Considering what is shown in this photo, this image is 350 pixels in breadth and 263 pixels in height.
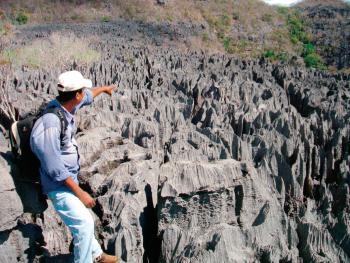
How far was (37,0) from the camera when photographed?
26.6 metres

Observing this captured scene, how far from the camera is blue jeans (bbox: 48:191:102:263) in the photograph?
222 cm

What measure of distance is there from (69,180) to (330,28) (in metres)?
25.3

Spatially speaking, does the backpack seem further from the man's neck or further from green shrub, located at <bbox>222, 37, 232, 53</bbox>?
green shrub, located at <bbox>222, 37, 232, 53</bbox>

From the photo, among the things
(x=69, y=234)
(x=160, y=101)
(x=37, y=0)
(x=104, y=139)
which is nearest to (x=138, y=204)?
(x=69, y=234)

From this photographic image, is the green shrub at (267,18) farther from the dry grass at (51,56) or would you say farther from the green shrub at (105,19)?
the dry grass at (51,56)

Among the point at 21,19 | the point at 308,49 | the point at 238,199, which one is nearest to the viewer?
the point at 238,199

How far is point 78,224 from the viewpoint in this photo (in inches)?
88.7

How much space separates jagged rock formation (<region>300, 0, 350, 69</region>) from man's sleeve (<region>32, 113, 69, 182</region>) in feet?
59.1

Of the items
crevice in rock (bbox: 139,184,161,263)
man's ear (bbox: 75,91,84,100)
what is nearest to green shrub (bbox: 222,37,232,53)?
crevice in rock (bbox: 139,184,161,263)

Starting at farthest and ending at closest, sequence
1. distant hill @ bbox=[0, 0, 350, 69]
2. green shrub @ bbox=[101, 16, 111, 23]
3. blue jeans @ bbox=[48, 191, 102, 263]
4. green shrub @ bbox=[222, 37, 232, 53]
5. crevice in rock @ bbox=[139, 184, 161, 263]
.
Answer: green shrub @ bbox=[101, 16, 111, 23] → green shrub @ bbox=[222, 37, 232, 53] → distant hill @ bbox=[0, 0, 350, 69] → crevice in rock @ bbox=[139, 184, 161, 263] → blue jeans @ bbox=[48, 191, 102, 263]

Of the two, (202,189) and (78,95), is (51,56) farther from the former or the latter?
(202,189)

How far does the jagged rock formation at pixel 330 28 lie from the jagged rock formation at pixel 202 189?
16.0m

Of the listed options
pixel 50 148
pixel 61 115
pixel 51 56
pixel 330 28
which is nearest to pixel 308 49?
pixel 330 28

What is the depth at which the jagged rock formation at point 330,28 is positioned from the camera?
19.9 m
